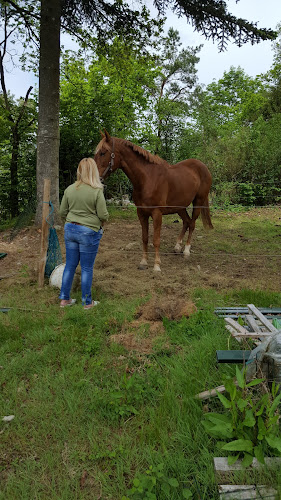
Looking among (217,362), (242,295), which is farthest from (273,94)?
(217,362)

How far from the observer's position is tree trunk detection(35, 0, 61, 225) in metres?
8.09

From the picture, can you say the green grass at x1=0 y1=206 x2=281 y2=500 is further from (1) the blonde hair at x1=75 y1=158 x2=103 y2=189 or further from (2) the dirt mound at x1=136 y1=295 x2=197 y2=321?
(1) the blonde hair at x1=75 y1=158 x2=103 y2=189

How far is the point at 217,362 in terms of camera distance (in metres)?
2.74

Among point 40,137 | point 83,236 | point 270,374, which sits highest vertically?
point 40,137

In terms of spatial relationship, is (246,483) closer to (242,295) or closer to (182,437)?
(182,437)

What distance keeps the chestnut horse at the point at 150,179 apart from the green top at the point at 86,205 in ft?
3.92

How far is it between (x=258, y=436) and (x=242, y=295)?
2739 mm

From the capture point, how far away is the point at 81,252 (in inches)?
165

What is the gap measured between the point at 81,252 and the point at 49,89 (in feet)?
19.5

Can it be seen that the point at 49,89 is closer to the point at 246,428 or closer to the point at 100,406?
the point at 100,406

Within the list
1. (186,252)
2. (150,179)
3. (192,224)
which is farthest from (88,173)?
(192,224)

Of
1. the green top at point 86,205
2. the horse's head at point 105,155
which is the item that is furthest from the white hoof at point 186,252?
the green top at point 86,205

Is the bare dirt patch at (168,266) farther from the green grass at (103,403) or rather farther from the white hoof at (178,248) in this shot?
the green grass at (103,403)

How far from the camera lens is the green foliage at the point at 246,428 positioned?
1.82 metres
